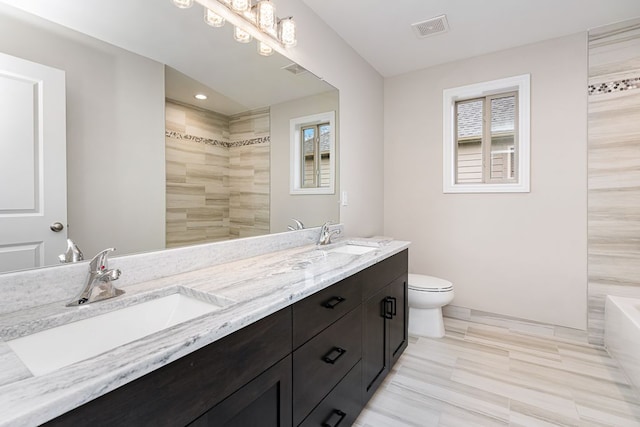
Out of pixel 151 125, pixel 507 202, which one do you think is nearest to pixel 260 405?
pixel 151 125

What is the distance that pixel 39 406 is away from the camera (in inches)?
17.1

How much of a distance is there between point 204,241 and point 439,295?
1872mm

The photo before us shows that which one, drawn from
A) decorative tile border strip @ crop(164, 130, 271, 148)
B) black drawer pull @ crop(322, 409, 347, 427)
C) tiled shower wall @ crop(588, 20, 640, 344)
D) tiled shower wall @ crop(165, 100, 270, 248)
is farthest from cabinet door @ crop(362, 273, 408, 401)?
tiled shower wall @ crop(588, 20, 640, 344)

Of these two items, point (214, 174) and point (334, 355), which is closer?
point (334, 355)

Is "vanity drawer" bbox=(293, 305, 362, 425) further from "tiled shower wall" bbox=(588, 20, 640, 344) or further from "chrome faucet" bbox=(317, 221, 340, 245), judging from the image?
"tiled shower wall" bbox=(588, 20, 640, 344)

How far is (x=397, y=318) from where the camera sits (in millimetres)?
2002

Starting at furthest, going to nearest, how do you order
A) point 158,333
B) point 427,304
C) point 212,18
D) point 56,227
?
point 427,304, point 212,18, point 56,227, point 158,333

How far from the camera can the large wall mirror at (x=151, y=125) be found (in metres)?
0.94

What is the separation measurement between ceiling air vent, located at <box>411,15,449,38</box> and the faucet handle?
2449 millimetres

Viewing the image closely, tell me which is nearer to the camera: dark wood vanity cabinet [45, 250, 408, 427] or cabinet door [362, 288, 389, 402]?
dark wood vanity cabinet [45, 250, 408, 427]

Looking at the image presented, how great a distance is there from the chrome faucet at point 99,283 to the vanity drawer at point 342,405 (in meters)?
0.77

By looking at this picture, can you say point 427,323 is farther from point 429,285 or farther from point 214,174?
point 214,174

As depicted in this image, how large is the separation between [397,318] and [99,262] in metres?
1.69

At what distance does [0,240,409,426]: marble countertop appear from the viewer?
0.46 metres
